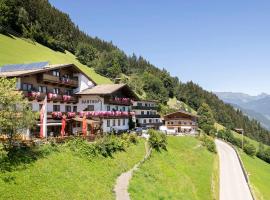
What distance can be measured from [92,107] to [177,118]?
174 ft

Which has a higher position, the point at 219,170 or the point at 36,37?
the point at 36,37

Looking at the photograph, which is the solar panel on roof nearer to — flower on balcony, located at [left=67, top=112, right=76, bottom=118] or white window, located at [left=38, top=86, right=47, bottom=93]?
white window, located at [left=38, top=86, right=47, bottom=93]

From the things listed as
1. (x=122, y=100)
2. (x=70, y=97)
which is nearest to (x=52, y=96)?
(x=70, y=97)

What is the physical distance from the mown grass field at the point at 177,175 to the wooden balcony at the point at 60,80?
19.4 metres

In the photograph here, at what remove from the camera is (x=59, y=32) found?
513 ft

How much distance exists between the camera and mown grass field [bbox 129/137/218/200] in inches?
1454

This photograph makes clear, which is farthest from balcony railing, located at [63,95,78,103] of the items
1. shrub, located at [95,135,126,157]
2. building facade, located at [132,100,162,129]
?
building facade, located at [132,100,162,129]

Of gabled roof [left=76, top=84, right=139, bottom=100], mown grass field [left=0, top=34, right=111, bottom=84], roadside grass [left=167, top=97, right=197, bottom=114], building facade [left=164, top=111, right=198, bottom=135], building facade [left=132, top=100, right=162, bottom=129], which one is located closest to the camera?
gabled roof [left=76, top=84, right=139, bottom=100]

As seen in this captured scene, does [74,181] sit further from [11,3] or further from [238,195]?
[11,3]

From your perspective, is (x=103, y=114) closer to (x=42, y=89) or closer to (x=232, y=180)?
(x=42, y=89)

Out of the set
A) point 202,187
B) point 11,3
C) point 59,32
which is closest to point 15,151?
point 202,187

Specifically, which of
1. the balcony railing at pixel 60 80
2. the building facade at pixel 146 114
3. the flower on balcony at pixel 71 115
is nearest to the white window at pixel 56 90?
the balcony railing at pixel 60 80

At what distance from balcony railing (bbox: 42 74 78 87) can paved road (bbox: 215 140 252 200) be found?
31184mm

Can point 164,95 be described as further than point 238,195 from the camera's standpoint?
Yes
